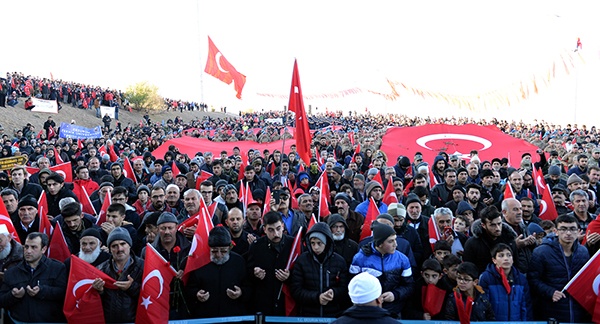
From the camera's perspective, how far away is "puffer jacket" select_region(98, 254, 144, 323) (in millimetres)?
4938

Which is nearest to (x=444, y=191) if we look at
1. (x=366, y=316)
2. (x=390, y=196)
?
(x=390, y=196)

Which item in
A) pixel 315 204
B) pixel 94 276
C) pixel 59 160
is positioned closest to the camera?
pixel 94 276

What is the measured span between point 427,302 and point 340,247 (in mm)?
1005

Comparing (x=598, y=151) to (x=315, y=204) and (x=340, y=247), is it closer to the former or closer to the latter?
(x=315, y=204)

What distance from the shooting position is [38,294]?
4957 mm

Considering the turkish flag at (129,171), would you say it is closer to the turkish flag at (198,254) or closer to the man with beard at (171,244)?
the man with beard at (171,244)

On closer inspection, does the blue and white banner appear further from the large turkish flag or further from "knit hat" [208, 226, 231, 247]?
"knit hat" [208, 226, 231, 247]

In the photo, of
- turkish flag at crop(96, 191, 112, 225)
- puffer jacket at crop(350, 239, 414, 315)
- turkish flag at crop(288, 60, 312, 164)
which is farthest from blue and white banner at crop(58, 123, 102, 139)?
puffer jacket at crop(350, 239, 414, 315)

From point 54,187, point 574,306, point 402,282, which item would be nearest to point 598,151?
point 574,306

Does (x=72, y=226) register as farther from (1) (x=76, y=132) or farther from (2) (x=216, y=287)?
(1) (x=76, y=132)

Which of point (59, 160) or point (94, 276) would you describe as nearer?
point (94, 276)

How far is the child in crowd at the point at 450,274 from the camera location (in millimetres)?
5203

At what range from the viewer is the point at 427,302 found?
5160 millimetres

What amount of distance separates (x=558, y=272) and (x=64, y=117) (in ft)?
131
